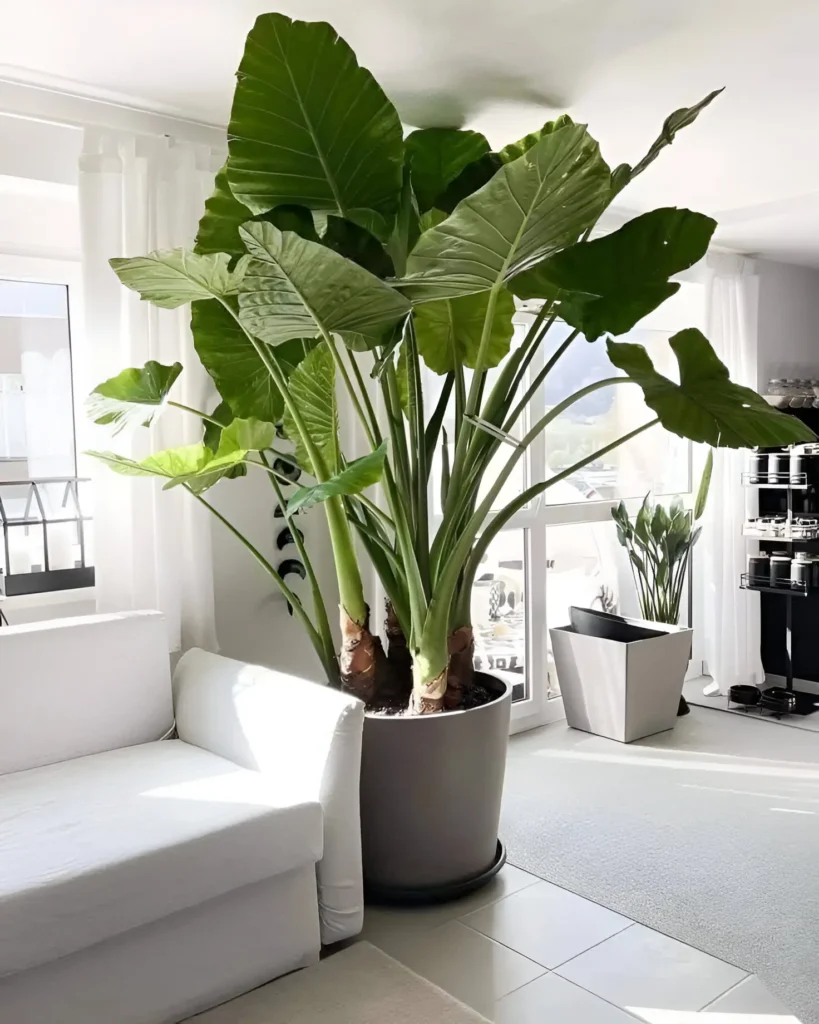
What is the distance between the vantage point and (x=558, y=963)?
2309 millimetres

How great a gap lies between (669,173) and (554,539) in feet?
5.64

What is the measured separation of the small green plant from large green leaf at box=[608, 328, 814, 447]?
198 centimetres

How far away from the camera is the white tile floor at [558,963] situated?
6.92 feet

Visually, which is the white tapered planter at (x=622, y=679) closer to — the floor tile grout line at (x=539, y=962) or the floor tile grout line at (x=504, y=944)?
the floor tile grout line at (x=539, y=962)

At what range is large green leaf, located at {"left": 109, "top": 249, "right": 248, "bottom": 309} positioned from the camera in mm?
2289

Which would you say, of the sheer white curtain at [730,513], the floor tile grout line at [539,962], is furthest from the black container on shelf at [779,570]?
the floor tile grout line at [539,962]

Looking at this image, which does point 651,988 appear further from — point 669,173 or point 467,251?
point 669,173

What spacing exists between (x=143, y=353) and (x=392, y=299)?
3.55 ft

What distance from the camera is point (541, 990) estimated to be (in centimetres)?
220

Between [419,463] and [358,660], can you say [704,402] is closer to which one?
[419,463]

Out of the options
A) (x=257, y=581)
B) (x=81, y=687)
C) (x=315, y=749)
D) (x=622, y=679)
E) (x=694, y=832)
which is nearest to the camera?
(x=315, y=749)

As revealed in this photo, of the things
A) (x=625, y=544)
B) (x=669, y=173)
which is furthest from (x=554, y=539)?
(x=669, y=173)

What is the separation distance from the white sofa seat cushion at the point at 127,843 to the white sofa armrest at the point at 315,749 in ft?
0.19

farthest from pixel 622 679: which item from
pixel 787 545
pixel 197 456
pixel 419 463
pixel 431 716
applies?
pixel 197 456
